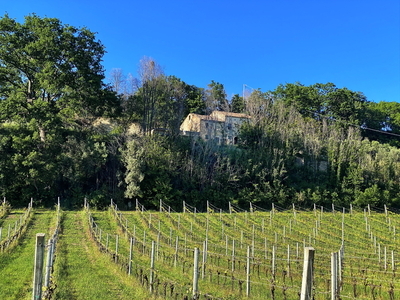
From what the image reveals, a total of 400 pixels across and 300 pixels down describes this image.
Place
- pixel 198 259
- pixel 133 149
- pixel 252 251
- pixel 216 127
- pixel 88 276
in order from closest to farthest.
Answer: pixel 198 259 < pixel 88 276 < pixel 252 251 < pixel 133 149 < pixel 216 127

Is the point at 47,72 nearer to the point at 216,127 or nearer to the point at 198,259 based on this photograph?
the point at 216,127

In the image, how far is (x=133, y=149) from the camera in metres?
24.0

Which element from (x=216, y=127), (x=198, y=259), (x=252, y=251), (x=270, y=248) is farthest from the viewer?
(x=216, y=127)

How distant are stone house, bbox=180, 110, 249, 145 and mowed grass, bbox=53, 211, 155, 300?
19.4 m

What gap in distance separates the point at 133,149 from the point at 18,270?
15831 mm

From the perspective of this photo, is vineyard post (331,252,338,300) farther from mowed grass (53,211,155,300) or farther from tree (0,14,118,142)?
tree (0,14,118,142)

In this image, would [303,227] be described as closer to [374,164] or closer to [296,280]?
[296,280]

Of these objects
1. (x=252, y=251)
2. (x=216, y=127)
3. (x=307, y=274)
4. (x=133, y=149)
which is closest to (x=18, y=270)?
(x=252, y=251)

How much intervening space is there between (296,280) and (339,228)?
12415mm

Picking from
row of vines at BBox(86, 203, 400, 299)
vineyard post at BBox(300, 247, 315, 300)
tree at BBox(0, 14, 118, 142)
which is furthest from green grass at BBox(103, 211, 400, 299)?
tree at BBox(0, 14, 118, 142)

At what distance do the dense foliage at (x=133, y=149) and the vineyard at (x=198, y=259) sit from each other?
118 inches

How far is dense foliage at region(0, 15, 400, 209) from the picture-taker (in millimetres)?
22281

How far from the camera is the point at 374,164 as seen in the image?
3231cm

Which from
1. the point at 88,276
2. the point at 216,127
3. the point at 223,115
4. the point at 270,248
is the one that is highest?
the point at 223,115
